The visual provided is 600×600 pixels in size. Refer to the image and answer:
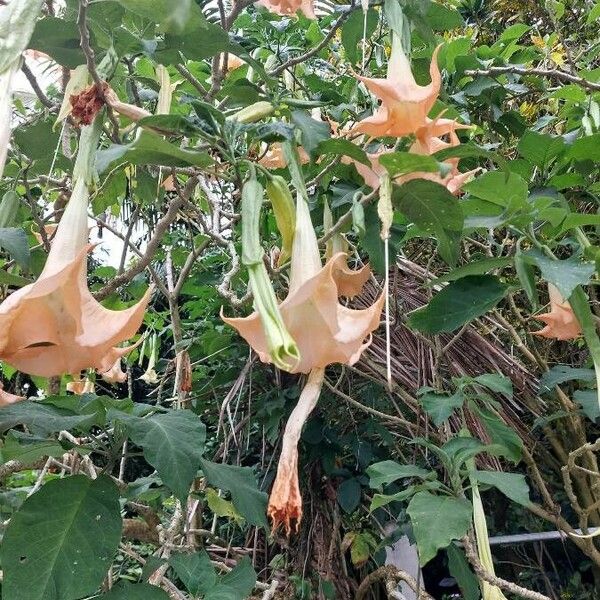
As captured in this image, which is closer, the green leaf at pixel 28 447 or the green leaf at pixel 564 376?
the green leaf at pixel 28 447

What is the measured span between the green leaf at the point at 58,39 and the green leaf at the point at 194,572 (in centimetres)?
62

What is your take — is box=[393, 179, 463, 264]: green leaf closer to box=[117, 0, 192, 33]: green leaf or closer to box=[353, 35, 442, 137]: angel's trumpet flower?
box=[353, 35, 442, 137]: angel's trumpet flower

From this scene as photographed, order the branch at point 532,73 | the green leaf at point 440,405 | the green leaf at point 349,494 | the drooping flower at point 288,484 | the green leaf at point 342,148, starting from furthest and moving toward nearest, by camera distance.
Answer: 1. the green leaf at point 349,494
2. the branch at point 532,73
3. the green leaf at point 440,405
4. the green leaf at point 342,148
5. the drooping flower at point 288,484

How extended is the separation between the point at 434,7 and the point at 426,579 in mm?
1475

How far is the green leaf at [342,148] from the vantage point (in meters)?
0.71

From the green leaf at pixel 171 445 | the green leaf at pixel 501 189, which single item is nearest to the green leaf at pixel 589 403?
the green leaf at pixel 501 189

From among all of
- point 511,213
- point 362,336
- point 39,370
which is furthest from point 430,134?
point 39,370

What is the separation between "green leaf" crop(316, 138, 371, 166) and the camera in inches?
27.9

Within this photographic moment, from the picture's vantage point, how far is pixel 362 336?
0.46 meters

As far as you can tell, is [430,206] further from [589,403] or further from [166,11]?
[589,403]

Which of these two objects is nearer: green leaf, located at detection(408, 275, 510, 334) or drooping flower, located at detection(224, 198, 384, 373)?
drooping flower, located at detection(224, 198, 384, 373)

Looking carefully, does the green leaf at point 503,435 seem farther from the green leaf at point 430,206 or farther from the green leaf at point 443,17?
the green leaf at point 443,17

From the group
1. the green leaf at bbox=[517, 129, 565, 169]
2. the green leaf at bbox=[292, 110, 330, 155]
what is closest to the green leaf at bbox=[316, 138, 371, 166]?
the green leaf at bbox=[292, 110, 330, 155]

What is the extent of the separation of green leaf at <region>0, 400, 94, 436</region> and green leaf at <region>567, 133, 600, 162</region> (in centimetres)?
81
